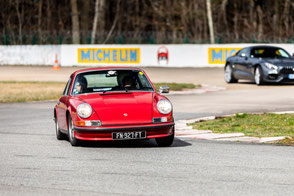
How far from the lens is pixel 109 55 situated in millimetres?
41688

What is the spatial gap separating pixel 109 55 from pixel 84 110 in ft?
103

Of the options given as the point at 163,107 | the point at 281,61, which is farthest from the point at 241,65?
the point at 163,107

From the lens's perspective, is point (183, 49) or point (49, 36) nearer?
point (183, 49)

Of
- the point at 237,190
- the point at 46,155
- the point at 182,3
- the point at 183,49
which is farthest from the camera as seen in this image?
the point at 182,3

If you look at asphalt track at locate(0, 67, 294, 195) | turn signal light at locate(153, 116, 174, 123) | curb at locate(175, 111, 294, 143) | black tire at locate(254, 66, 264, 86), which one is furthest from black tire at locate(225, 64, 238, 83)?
turn signal light at locate(153, 116, 174, 123)

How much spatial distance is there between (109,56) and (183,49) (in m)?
4.30

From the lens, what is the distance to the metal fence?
40.9 meters

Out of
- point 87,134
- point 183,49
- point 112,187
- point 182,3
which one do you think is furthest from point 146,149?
point 182,3

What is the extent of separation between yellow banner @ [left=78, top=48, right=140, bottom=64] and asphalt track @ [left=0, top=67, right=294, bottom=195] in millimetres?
26895

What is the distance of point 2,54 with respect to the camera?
4578cm

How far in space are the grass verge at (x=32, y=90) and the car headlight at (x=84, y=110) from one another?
11.0 meters

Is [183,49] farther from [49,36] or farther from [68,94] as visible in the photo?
[68,94]

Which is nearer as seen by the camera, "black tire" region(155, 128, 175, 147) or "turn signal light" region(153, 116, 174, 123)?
"turn signal light" region(153, 116, 174, 123)

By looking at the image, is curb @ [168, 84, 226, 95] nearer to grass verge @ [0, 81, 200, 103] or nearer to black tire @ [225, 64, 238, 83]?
grass verge @ [0, 81, 200, 103]
